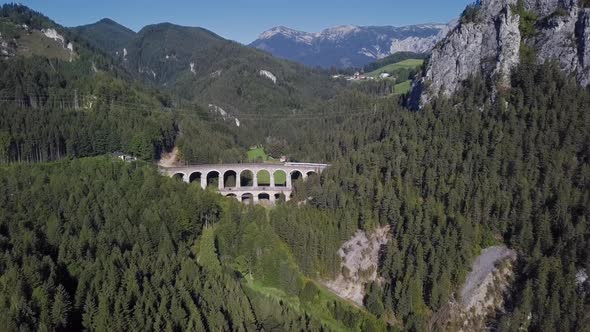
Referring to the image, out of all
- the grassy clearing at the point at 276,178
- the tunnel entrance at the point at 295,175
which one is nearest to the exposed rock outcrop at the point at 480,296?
the tunnel entrance at the point at 295,175

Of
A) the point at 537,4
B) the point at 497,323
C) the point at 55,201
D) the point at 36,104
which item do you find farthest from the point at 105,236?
the point at 537,4

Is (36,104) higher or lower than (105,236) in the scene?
higher

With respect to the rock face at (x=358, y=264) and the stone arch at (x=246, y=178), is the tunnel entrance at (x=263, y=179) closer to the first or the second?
the stone arch at (x=246, y=178)

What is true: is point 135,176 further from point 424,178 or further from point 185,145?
point 424,178

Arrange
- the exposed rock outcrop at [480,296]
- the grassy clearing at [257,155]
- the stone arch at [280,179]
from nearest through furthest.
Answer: the exposed rock outcrop at [480,296] < the stone arch at [280,179] < the grassy clearing at [257,155]

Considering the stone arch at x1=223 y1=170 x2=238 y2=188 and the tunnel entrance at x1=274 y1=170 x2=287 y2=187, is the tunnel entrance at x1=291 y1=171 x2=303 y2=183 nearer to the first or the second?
the tunnel entrance at x1=274 y1=170 x2=287 y2=187

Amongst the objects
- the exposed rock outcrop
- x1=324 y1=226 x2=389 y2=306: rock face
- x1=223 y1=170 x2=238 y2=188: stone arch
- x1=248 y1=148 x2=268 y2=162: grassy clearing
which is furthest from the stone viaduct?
the exposed rock outcrop

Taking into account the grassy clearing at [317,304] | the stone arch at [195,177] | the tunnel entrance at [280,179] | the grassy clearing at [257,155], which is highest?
the grassy clearing at [257,155]
